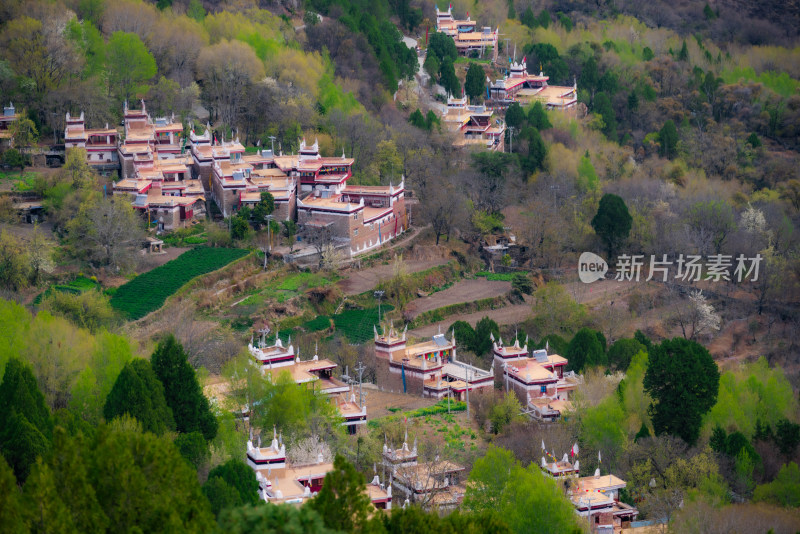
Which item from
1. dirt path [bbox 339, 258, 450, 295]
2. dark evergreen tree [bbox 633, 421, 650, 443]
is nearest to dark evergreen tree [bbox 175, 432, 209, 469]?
dark evergreen tree [bbox 633, 421, 650, 443]

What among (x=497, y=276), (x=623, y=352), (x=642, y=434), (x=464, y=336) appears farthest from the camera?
(x=497, y=276)

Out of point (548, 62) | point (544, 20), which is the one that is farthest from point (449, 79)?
point (544, 20)

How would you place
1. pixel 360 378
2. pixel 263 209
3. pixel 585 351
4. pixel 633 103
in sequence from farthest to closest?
1. pixel 633 103
2. pixel 263 209
3. pixel 585 351
4. pixel 360 378

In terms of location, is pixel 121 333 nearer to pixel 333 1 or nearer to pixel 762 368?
pixel 762 368

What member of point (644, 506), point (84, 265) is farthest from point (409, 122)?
point (644, 506)

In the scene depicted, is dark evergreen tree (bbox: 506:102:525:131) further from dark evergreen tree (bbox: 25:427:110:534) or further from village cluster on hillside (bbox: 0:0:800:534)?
dark evergreen tree (bbox: 25:427:110:534)

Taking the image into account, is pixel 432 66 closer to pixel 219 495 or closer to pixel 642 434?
pixel 642 434
